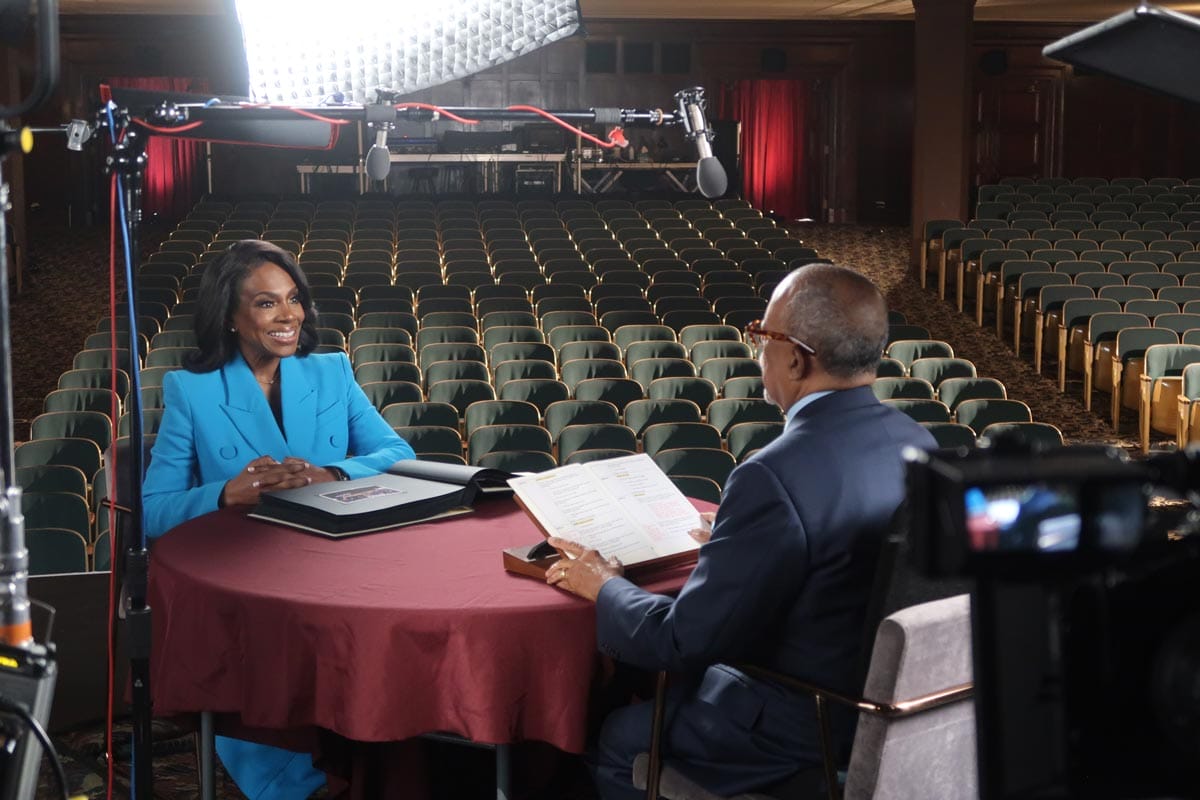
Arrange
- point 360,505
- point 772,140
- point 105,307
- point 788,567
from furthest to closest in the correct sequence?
point 772,140
point 105,307
point 360,505
point 788,567

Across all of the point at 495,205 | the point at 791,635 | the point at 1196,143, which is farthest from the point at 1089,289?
the point at 1196,143

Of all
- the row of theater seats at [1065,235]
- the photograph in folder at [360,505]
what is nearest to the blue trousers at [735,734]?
the photograph in folder at [360,505]

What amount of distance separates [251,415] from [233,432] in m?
0.06

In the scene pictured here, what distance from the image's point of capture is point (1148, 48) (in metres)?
1.01

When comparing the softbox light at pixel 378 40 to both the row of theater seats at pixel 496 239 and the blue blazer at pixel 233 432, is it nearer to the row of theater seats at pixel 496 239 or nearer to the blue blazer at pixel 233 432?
the blue blazer at pixel 233 432

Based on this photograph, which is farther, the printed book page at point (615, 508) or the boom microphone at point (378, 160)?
the printed book page at point (615, 508)

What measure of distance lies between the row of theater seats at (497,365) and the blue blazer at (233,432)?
0.30 meters

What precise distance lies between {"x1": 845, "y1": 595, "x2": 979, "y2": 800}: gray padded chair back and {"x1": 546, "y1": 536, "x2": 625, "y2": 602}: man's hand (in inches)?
18.6

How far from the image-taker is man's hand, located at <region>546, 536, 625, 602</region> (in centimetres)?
210

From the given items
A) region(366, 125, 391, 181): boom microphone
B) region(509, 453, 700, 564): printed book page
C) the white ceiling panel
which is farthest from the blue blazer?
→ the white ceiling panel

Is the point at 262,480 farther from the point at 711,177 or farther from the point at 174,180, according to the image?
the point at 174,180

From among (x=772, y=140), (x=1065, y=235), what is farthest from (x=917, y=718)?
(x=772, y=140)

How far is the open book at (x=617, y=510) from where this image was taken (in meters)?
2.27

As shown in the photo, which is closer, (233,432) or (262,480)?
(262,480)
